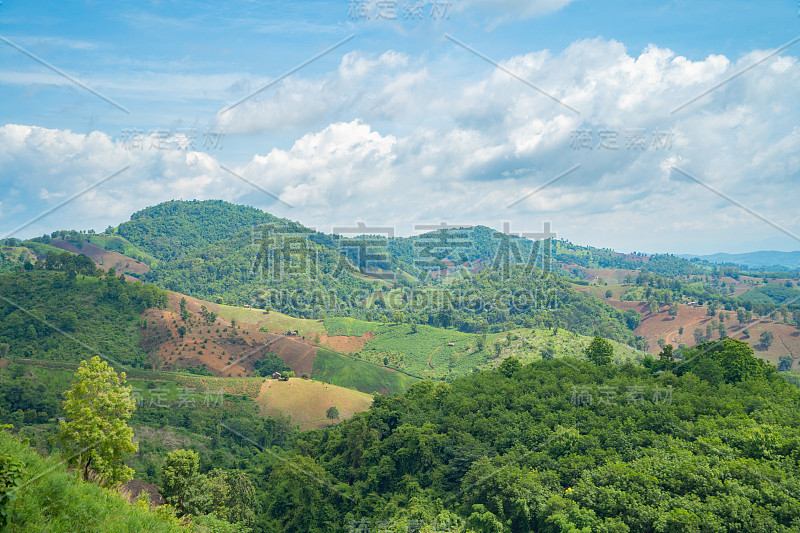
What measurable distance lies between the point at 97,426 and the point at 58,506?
29.6ft

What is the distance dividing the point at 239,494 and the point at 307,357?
8487 centimetres

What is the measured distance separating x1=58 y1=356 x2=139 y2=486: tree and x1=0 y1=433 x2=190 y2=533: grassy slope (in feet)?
17.1

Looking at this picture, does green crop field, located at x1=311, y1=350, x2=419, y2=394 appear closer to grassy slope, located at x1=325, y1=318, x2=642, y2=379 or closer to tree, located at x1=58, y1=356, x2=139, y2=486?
grassy slope, located at x1=325, y1=318, x2=642, y2=379

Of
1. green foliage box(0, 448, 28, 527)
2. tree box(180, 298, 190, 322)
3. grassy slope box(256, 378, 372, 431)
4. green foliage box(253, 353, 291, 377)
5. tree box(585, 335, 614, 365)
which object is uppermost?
green foliage box(0, 448, 28, 527)

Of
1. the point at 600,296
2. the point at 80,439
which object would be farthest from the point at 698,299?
the point at 80,439

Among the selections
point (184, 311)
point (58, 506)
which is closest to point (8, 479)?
point (58, 506)

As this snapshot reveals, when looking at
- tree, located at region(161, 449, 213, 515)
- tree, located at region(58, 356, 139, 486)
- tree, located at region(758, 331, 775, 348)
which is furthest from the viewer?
tree, located at region(758, 331, 775, 348)

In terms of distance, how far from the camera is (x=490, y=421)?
46312 mm

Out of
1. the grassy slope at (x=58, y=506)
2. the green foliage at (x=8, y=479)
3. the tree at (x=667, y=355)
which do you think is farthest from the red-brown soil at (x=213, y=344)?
the green foliage at (x=8, y=479)

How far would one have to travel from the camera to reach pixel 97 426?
24.0 m

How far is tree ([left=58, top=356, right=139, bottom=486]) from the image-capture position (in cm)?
2375

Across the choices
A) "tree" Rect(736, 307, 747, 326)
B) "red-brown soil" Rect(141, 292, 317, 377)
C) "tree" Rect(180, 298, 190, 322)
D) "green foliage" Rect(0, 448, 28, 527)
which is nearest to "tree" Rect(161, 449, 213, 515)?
"green foliage" Rect(0, 448, 28, 527)

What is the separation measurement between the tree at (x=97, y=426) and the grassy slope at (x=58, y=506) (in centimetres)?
522

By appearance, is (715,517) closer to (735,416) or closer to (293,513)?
(735,416)
